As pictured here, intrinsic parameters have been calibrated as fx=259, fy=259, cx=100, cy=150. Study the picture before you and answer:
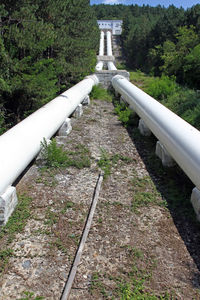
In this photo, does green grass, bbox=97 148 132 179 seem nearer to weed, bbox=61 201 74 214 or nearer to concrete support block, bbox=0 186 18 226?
weed, bbox=61 201 74 214

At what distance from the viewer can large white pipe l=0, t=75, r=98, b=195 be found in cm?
287

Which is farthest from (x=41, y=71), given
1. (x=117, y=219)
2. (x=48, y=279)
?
(x=48, y=279)

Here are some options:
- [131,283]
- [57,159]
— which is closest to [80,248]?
[131,283]

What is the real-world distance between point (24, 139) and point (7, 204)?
40.0 inches

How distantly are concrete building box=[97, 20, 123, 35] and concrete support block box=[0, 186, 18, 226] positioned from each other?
57.6 metres

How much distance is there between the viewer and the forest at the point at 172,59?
7961 millimetres

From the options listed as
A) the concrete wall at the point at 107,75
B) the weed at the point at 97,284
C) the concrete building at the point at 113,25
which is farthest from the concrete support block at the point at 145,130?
the concrete building at the point at 113,25

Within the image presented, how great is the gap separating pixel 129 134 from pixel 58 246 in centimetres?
383

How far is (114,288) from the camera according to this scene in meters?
2.12

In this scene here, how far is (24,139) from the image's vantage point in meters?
3.48

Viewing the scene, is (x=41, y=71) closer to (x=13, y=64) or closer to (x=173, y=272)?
(x=13, y=64)

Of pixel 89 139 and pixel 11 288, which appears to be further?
pixel 89 139

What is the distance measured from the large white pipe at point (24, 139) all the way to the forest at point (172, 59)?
10.3ft

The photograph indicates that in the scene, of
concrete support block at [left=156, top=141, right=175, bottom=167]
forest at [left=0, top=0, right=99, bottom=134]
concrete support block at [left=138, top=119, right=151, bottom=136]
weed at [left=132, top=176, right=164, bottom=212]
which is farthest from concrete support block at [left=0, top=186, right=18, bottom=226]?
concrete support block at [left=138, top=119, right=151, bottom=136]
